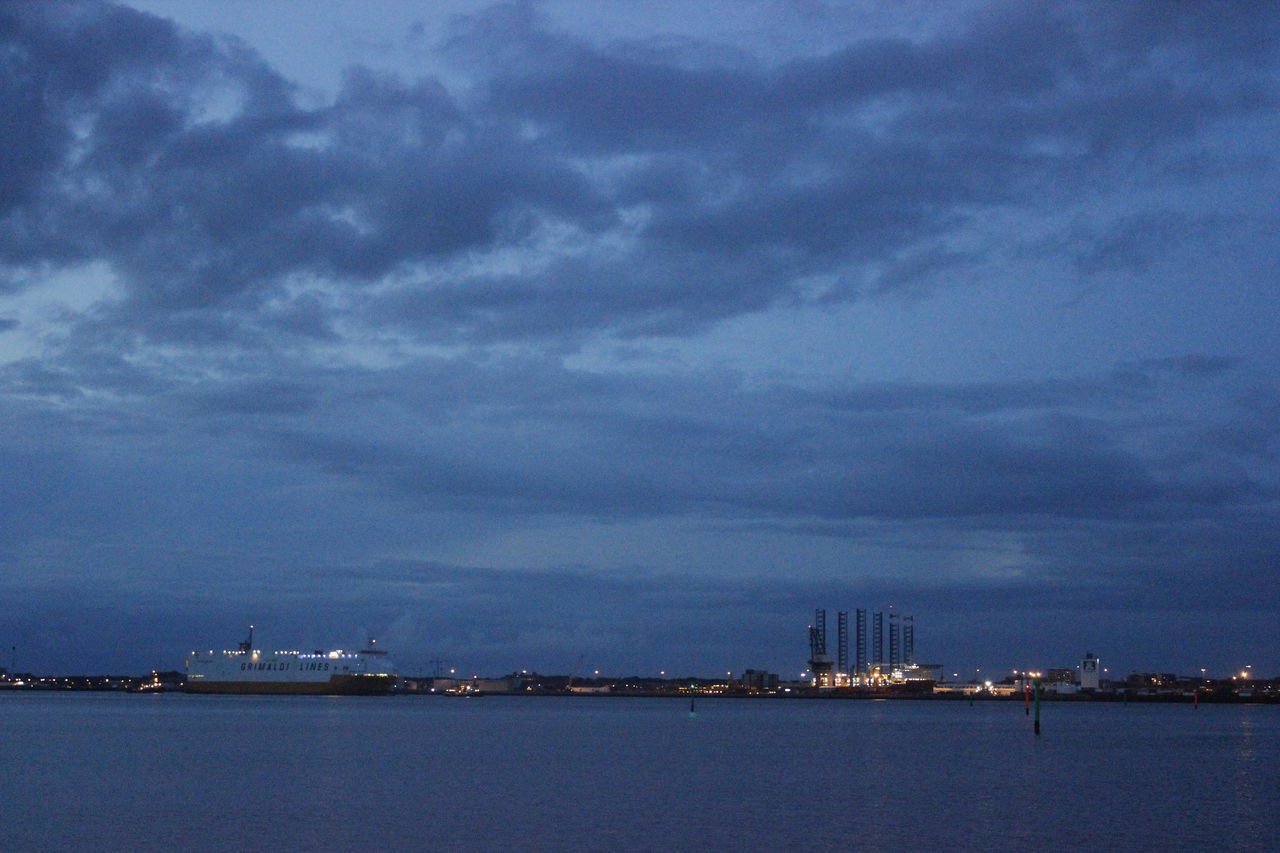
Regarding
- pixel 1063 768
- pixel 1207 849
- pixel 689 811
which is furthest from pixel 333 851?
pixel 1063 768

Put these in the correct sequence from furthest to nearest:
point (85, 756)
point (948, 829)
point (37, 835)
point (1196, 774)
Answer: point (85, 756)
point (1196, 774)
point (948, 829)
point (37, 835)

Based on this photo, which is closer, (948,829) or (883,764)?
(948,829)

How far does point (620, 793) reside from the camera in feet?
186

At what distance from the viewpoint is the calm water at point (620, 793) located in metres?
42.9

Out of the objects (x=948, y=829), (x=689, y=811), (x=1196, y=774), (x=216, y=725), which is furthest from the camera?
(x=216, y=725)

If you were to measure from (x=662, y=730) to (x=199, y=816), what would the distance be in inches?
3161

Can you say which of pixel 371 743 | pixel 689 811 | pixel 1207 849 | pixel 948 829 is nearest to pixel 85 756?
pixel 371 743

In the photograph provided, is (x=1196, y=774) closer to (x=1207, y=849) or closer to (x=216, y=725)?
(x=1207, y=849)

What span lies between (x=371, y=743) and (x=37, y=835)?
5027 centimetres

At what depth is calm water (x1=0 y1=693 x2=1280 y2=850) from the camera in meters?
Result: 42.9

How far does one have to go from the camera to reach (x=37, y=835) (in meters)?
41.9

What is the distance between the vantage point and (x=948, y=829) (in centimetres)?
4553

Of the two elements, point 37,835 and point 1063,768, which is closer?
point 37,835

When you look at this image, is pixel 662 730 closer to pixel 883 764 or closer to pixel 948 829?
pixel 883 764
